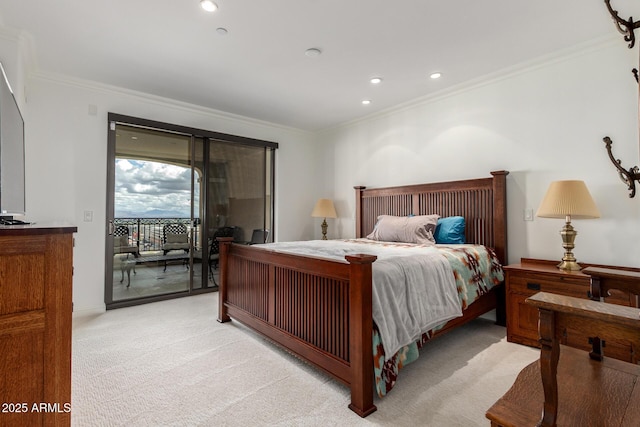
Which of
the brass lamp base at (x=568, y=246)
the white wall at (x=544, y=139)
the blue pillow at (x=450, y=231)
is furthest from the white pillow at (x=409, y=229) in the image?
the brass lamp base at (x=568, y=246)

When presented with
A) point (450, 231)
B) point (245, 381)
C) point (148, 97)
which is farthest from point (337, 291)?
point (148, 97)

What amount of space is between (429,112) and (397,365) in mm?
3199

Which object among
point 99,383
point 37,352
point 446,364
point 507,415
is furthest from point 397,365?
point 99,383

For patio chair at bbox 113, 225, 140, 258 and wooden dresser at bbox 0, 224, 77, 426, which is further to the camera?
patio chair at bbox 113, 225, 140, 258

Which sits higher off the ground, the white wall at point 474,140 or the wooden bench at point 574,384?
the white wall at point 474,140

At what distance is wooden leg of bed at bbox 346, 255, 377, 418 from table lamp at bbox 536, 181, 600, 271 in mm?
1847

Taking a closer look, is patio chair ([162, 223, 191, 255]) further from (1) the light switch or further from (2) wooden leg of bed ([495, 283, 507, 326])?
(1) the light switch

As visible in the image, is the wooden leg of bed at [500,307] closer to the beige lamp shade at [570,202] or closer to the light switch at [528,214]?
the light switch at [528,214]

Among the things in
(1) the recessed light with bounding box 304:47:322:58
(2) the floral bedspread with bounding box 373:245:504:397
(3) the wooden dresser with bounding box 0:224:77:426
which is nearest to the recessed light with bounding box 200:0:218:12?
(1) the recessed light with bounding box 304:47:322:58

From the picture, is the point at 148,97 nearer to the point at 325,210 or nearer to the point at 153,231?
the point at 153,231

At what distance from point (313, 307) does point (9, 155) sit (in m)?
2.11

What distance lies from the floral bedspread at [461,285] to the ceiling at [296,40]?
1882 mm

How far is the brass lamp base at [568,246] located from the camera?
2.61m

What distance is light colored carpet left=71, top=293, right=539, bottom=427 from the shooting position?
1709mm
